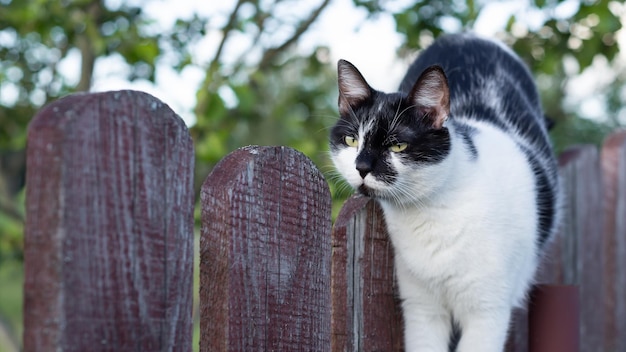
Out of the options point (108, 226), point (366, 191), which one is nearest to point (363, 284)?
point (366, 191)

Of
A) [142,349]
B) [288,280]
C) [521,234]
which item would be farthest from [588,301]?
[142,349]

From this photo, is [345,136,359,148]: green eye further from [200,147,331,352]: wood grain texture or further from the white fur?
[200,147,331,352]: wood grain texture

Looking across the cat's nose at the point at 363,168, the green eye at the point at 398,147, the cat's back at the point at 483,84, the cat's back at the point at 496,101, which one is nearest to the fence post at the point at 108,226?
the cat's nose at the point at 363,168

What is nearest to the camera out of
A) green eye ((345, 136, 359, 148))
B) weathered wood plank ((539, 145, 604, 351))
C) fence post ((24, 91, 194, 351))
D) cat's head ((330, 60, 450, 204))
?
fence post ((24, 91, 194, 351))

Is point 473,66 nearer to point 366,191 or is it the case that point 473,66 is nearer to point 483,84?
point 483,84

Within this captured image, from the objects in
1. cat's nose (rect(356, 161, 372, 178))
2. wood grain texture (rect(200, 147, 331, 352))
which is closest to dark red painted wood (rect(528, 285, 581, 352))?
cat's nose (rect(356, 161, 372, 178))

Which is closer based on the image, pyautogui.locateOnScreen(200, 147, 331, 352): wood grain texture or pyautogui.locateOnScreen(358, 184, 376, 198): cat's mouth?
pyautogui.locateOnScreen(200, 147, 331, 352): wood grain texture

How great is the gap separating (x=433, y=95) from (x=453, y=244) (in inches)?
15.1

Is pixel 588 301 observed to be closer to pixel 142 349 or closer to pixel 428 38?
pixel 428 38

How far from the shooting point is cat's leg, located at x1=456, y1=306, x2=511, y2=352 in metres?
1.95

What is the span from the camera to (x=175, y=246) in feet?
3.76

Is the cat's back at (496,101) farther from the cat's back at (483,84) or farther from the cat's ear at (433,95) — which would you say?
the cat's ear at (433,95)

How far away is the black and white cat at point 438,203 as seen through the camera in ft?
6.12

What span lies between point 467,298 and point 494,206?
0.83 feet
